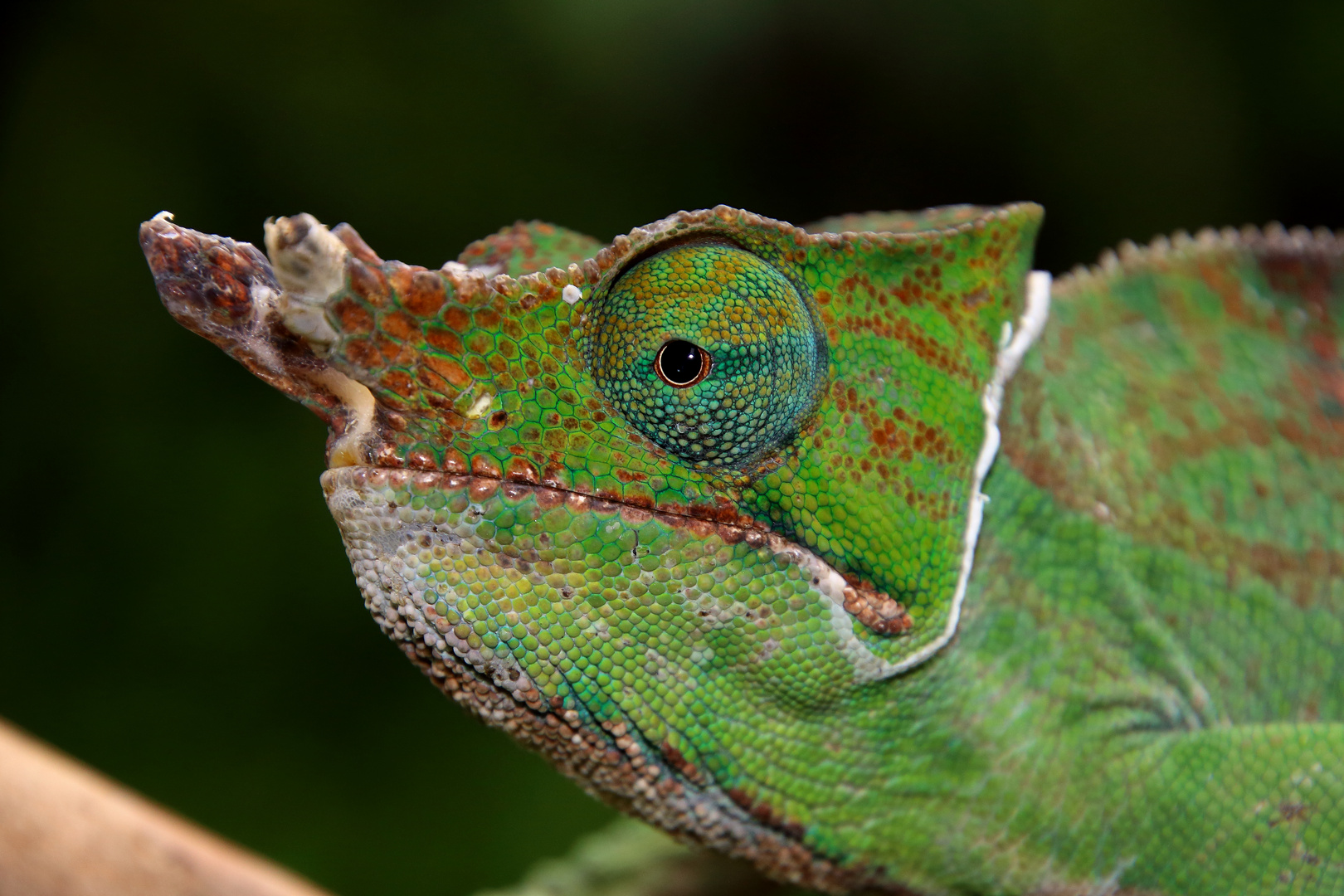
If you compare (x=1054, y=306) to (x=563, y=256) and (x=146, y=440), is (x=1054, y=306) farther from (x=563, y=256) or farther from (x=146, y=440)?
(x=146, y=440)

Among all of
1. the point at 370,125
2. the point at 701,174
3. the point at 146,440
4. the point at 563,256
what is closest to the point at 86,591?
the point at 146,440

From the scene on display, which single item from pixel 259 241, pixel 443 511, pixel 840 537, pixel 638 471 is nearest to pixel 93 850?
pixel 443 511

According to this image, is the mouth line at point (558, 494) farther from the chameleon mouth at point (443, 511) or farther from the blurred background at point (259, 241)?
the blurred background at point (259, 241)

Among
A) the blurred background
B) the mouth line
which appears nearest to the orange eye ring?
the mouth line

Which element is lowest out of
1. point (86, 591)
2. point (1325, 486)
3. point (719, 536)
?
point (86, 591)

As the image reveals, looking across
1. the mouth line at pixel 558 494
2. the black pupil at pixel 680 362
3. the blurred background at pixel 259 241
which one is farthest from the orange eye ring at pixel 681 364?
the blurred background at pixel 259 241

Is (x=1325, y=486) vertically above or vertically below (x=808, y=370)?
above
